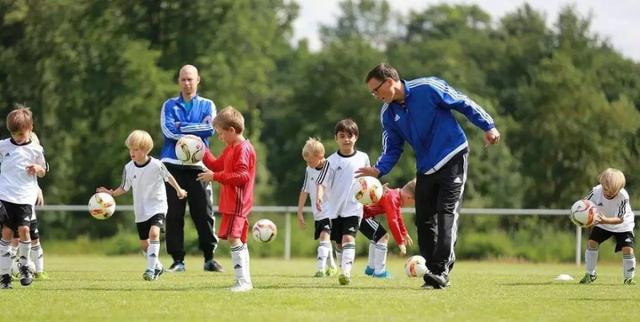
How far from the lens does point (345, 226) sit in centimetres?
1451

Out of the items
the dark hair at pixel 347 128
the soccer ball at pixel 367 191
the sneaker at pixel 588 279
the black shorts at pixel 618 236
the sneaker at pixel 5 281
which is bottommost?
the sneaker at pixel 588 279

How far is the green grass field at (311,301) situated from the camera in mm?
9367

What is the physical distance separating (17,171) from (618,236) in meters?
7.15

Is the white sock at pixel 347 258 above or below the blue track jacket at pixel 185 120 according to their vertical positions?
below

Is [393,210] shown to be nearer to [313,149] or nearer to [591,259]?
[313,149]

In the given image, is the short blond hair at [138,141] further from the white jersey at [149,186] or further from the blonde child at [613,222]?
the blonde child at [613,222]

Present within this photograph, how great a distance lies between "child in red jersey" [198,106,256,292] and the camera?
1145 centimetres

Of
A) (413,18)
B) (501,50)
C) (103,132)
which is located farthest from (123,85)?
(413,18)

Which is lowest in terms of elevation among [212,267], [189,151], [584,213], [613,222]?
[212,267]

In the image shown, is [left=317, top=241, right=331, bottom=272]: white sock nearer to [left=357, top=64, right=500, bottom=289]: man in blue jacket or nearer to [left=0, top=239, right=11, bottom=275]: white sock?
[left=357, top=64, right=500, bottom=289]: man in blue jacket

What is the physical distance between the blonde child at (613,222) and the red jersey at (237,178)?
4.69 m

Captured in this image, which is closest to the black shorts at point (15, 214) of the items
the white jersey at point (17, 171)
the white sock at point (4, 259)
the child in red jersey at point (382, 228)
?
the white jersey at point (17, 171)

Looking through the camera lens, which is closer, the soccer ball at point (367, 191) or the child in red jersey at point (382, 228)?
the soccer ball at point (367, 191)

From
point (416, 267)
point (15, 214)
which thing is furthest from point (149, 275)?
point (416, 267)
